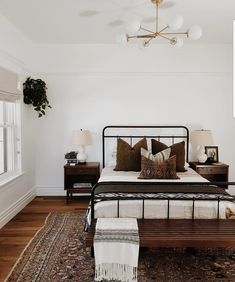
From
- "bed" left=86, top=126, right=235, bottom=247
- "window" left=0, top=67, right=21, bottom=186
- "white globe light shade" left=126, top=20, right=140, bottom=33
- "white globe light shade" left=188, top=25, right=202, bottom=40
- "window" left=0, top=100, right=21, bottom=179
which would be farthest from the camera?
"window" left=0, top=100, right=21, bottom=179

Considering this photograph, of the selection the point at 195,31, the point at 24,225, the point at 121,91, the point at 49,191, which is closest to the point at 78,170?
the point at 49,191

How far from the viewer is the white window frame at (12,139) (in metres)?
4.53

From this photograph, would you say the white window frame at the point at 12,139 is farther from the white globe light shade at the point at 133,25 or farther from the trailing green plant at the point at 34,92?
the white globe light shade at the point at 133,25

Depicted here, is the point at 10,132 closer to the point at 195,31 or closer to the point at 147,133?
the point at 147,133

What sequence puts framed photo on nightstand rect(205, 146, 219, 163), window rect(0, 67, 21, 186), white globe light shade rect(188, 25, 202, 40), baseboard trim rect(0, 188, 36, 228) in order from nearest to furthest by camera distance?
1. white globe light shade rect(188, 25, 202, 40)
2. baseboard trim rect(0, 188, 36, 228)
3. window rect(0, 67, 21, 186)
4. framed photo on nightstand rect(205, 146, 219, 163)

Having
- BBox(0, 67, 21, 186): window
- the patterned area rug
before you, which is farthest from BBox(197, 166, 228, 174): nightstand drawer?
BBox(0, 67, 21, 186): window

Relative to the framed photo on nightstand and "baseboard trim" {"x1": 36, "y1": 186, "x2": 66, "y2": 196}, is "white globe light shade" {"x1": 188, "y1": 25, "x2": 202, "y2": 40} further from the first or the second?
"baseboard trim" {"x1": 36, "y1": 186, "x2": 66, "y2": 196}

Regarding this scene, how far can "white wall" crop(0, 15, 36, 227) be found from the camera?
3.98 metres

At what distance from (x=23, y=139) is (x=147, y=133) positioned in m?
2.04

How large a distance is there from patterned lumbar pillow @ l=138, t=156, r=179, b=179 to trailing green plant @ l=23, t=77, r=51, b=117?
84.0 inches

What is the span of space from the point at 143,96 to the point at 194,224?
9.75 ft

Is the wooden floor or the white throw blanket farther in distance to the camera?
the wooden floor

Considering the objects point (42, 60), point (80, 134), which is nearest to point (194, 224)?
point (80, 134)

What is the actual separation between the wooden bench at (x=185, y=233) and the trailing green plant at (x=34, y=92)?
283 centimetres
